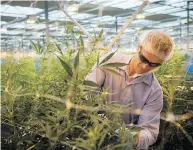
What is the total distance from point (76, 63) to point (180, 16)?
988cm

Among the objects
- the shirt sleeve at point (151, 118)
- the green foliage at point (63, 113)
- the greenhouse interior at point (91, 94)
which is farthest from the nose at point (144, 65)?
the green foliage at point (63, 113)

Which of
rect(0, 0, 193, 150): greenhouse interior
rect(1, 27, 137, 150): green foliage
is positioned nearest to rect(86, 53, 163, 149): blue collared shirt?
rect(0, 0, 193, 150): greenhouse interior

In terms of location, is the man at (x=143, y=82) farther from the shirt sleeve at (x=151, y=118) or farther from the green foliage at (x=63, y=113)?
the green foliage at (x=63, y=113)

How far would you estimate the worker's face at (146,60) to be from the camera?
1.28m

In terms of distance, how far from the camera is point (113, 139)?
77 centimetres

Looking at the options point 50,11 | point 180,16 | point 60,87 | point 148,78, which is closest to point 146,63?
point 148,78

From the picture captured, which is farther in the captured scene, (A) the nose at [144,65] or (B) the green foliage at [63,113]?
(A) the nose at [144,65]

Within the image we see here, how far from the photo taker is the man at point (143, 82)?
1.28 metres

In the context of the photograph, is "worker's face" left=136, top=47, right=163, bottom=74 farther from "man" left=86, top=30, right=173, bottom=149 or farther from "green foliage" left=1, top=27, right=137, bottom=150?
"green foliage" left=1, top=27, right=137, bottom=150

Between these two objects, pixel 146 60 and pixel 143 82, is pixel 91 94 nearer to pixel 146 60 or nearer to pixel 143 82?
pixel 146 60

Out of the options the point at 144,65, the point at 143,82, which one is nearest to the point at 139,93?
the point at 143,82

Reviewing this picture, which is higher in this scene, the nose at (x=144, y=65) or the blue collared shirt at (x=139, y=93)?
the nose at (x=144, y=65)

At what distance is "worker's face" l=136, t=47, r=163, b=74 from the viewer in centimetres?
128

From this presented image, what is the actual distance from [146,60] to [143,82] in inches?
7.3
